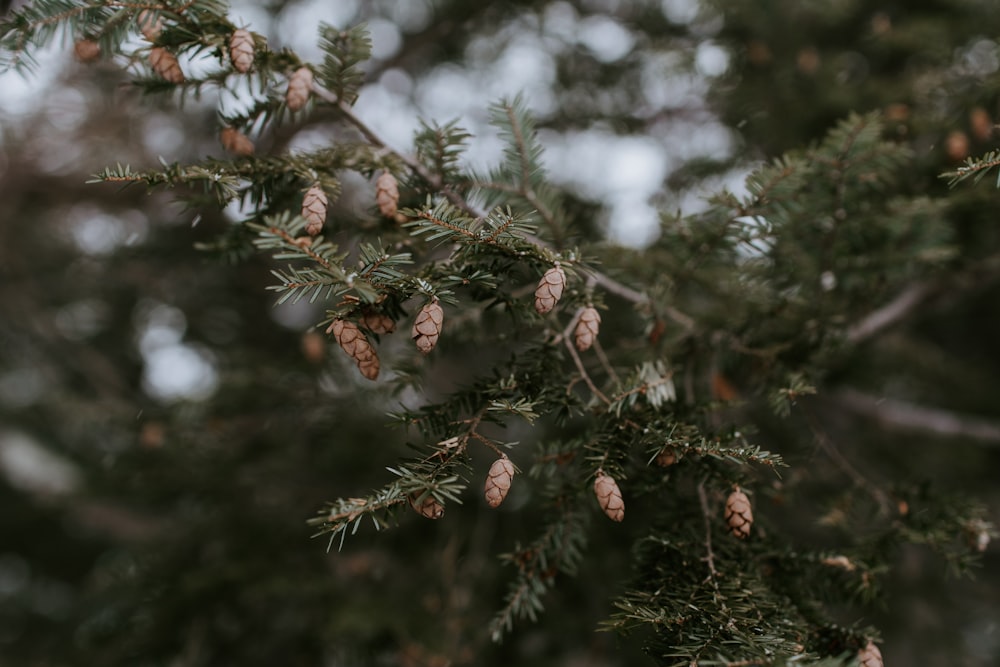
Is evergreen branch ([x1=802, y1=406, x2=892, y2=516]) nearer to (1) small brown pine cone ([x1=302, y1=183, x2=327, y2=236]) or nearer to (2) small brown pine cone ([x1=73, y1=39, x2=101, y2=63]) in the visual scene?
(1) small brown pine cone ([x1=302, y1=183, x2=327, y2=236])

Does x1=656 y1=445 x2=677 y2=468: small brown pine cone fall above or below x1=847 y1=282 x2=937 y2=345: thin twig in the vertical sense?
below

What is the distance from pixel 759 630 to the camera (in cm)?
85

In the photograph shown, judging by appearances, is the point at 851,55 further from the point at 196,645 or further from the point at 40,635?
the point at 40,635

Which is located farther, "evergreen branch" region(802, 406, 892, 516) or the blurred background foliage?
the blurred background foliage

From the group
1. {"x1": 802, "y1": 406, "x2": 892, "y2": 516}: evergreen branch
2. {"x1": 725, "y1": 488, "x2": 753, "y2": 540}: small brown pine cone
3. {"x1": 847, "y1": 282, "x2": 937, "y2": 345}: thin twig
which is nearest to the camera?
{"x1": 725, "y1": 488, "x2": 753, "y2": 540}: small brown pine cone

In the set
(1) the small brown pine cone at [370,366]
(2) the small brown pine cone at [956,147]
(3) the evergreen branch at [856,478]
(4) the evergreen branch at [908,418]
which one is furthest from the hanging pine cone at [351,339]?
(4) the evergreen branch at [908,418]

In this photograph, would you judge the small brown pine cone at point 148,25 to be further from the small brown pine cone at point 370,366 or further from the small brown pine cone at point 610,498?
the small brown pine cone at point 610,498

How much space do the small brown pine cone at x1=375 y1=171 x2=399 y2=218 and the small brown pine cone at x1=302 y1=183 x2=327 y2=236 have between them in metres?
0.13

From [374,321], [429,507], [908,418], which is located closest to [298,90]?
[374,321]

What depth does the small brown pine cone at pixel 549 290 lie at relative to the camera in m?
0.87

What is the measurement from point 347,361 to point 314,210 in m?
1.28

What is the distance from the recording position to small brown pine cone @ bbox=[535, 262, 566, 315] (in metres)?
0.87

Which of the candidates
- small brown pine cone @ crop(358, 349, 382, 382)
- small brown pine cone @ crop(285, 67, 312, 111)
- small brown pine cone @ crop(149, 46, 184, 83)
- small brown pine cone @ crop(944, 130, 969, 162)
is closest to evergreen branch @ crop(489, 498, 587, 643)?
small brown pine cone @ crop(358, 349, 382, 382)

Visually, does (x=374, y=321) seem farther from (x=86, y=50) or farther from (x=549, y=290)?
(x=86, y=50)
